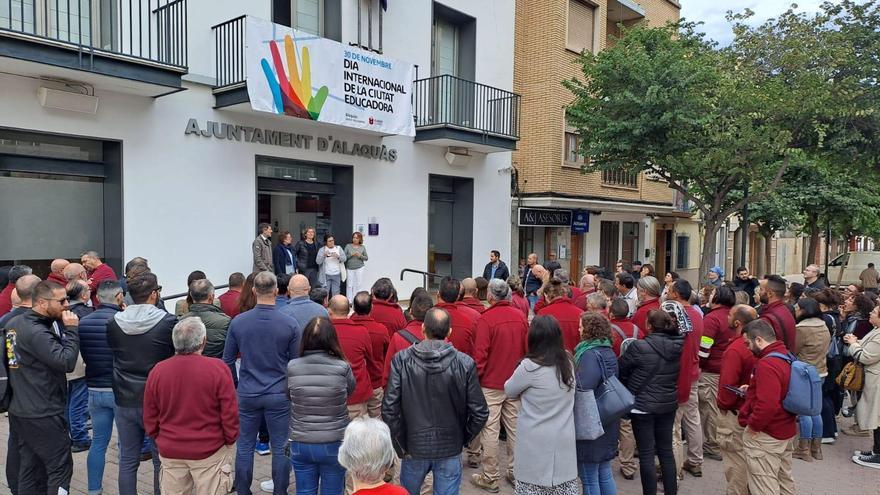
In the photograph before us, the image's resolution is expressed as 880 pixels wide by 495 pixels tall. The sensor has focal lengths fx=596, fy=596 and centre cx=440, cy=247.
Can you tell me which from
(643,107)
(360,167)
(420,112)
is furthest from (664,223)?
(360,167)

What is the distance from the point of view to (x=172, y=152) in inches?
368

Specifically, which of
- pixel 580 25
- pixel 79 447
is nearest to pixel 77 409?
pixel 79 447

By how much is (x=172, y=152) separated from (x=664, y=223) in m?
19.3

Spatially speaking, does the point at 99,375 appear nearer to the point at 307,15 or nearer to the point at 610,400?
the point at 610,400

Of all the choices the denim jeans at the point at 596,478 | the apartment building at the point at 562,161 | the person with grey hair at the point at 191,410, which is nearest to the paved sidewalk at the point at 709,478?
the denim jeans at the point at 596,478

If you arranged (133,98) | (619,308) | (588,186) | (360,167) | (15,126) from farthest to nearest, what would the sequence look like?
1. (588,186)
2. (360,167)
3. (133,98)
4. (15,126)
5. (619,308)

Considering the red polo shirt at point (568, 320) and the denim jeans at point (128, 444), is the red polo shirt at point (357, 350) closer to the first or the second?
the denim jeans at point (128, 444)

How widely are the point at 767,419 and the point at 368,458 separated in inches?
125

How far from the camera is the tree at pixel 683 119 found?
482 inches

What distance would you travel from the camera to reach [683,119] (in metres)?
12.1

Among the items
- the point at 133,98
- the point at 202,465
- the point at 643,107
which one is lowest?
the point at 202,465

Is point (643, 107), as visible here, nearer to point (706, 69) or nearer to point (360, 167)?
point (706, 69)

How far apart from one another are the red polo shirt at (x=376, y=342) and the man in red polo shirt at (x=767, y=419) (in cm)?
273

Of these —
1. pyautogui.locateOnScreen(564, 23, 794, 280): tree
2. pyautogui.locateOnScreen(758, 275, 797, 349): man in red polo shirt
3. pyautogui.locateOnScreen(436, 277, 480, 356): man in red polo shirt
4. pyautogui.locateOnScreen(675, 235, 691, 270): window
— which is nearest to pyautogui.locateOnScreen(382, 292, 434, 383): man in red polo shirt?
pyautogui.locateOnScreen(436, 277, 480, 356): man in red polo shirt
